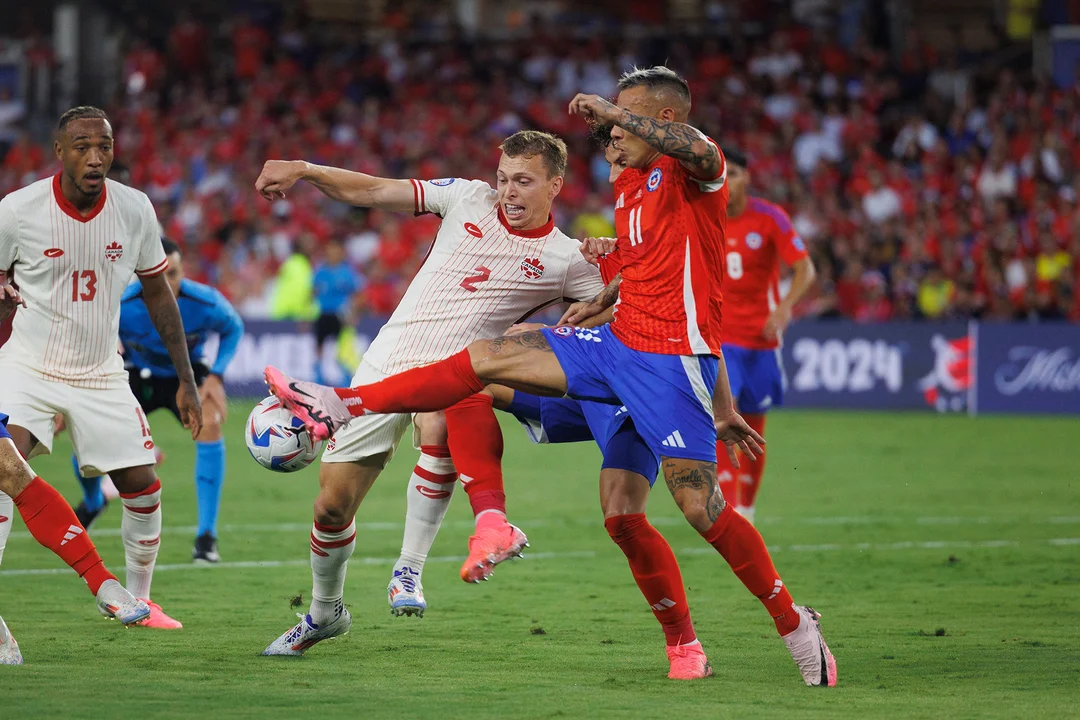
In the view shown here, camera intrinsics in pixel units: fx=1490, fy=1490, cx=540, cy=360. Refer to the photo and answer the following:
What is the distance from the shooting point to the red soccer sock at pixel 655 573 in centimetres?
598

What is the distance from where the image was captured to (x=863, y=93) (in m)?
24.5

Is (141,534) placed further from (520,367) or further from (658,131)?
(658,131)

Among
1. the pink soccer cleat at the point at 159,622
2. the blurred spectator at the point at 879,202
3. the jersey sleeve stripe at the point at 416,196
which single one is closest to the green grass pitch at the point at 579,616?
the pink soccer cleat at the point at 159,622

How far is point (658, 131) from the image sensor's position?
5.43m

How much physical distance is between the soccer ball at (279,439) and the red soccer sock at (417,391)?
0.69ft

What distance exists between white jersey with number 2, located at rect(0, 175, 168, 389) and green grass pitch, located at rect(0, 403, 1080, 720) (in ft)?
4.11

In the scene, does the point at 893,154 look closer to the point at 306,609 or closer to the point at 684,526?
the point at 684,526


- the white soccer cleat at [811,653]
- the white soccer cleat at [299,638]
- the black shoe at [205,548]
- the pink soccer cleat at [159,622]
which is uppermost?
the white soccer cleat at [811,653]

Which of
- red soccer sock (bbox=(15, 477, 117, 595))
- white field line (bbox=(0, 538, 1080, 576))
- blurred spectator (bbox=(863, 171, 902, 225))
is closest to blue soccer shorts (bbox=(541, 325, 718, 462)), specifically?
red soccer sock (bbox=(15, 477, 117, 595))

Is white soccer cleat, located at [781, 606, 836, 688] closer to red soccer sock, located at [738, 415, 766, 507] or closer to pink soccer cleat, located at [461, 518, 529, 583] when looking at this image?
pink soccer cleat, located at [461, 518, 529, 583]

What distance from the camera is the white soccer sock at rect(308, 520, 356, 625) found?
21.0 ft

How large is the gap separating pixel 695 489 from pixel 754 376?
4.27m

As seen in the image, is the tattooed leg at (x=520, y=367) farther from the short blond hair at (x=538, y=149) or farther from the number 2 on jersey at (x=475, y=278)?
the short blond hair at (x=538, y=149)

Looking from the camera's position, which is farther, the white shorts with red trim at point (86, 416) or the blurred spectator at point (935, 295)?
the blurred spectator at point (935, 295)
